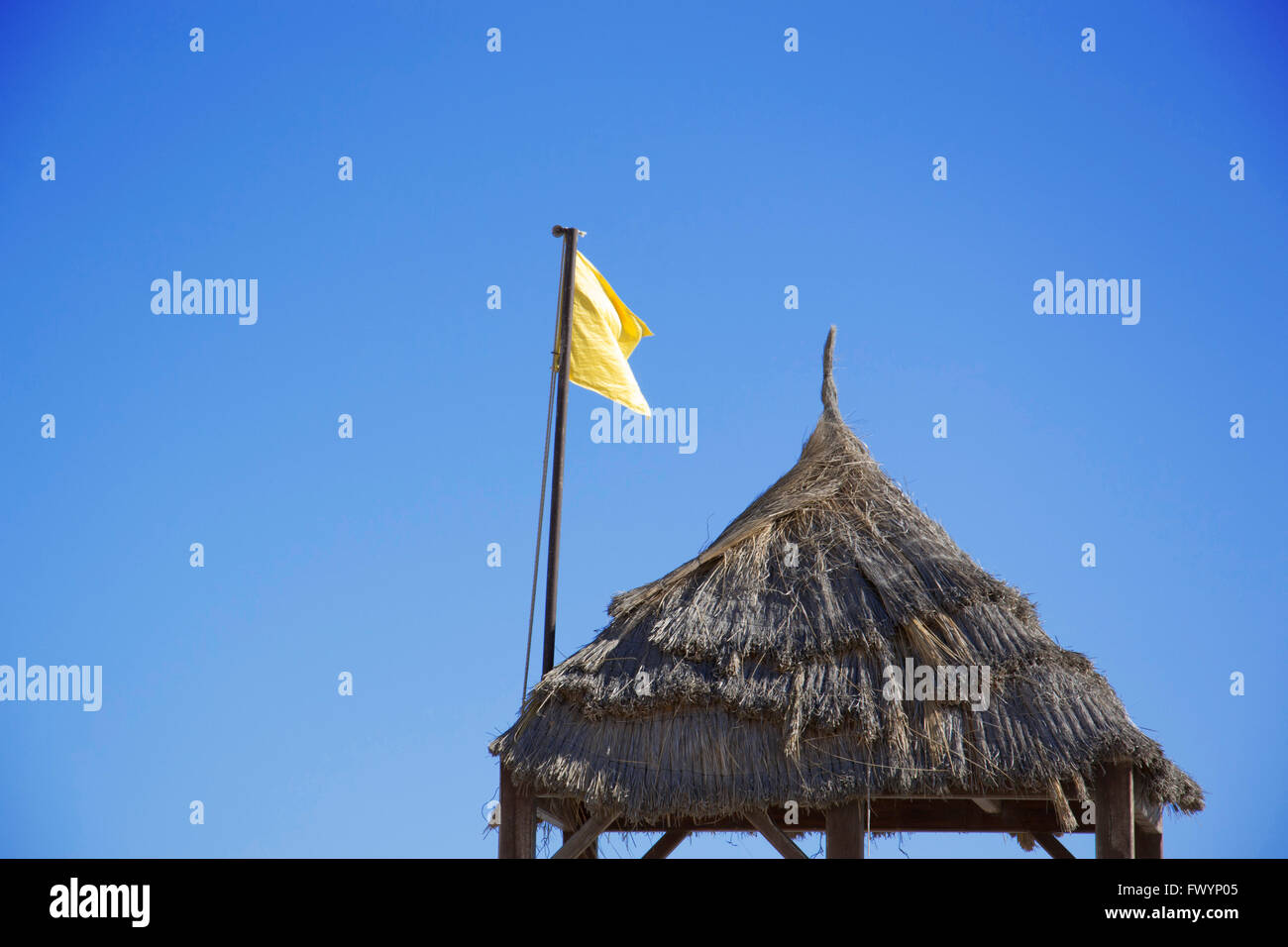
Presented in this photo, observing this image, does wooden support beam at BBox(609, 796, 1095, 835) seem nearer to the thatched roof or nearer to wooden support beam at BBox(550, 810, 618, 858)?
wooden support beam at BBox(550, 810, 618, 858)

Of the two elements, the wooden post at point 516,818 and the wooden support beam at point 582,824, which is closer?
the wooden post at point 516,818

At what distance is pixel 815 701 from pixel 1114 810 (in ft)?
8.65

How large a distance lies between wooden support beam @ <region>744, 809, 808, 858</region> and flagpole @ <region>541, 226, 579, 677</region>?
2528 mm

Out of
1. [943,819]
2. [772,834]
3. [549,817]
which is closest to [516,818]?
[549,817]

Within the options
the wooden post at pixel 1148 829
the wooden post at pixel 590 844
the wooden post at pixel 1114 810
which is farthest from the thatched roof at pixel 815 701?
the wooden post at pixel 590 844

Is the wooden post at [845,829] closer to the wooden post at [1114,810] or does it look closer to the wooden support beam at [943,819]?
the wooden support beam at [943,819]

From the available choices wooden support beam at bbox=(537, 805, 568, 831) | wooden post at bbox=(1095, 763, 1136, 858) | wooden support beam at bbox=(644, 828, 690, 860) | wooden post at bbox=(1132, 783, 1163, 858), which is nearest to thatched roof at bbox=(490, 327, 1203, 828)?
wooden post at bbox=(1095, 763, 1136, 858)

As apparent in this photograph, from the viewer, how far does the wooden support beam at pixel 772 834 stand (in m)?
13.4

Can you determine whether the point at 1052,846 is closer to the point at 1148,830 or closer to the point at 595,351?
the point at 1148,830

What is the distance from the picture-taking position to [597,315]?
1656 centimetres

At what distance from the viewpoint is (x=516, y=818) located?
1391cm

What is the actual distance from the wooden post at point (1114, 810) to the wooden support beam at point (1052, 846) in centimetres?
229
